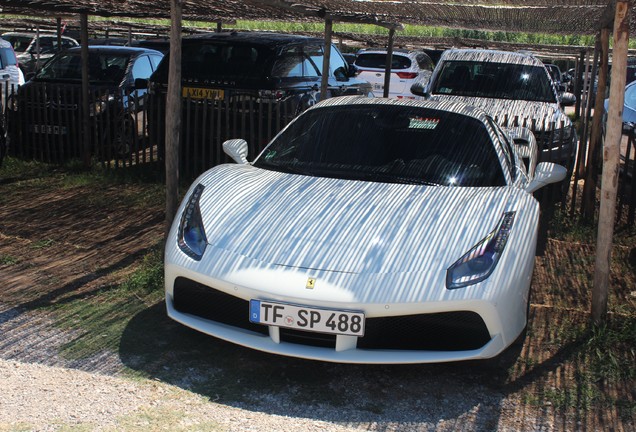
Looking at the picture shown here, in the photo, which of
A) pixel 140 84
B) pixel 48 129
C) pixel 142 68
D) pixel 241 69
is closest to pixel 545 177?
pixel 241 69

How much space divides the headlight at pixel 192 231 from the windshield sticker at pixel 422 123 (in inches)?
63.8

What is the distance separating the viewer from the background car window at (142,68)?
12336 mm

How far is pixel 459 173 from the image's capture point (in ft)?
16.5

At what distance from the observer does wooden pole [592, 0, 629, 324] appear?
4.88 metres

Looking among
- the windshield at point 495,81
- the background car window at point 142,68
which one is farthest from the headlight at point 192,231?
the background car window at point 142,68

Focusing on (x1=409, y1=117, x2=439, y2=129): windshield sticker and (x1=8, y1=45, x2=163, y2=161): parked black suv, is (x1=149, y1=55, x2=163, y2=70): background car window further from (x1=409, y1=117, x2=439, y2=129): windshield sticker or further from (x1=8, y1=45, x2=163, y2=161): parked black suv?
(x1=409, y1=117, x2=439, y2=129): windshield sticker

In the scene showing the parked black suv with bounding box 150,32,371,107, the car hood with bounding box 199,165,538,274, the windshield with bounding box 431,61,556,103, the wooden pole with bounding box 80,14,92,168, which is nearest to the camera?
the car hood with bounding box 199,165,538,274

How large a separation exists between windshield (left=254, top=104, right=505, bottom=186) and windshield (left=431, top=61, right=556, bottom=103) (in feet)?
17.0

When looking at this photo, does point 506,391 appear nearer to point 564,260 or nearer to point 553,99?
point 564,260

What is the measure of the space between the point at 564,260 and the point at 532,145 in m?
1.40

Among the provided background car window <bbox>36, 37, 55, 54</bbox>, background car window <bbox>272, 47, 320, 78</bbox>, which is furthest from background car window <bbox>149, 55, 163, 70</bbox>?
background car window <bbox>36, 37, 55, 54</bbox>

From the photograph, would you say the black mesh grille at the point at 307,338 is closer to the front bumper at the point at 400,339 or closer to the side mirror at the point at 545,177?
the front bumper at the point at 400,339

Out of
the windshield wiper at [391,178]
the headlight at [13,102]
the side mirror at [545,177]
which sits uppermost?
the side mirror at [545,177]

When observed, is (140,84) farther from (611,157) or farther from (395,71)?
(395,71)
